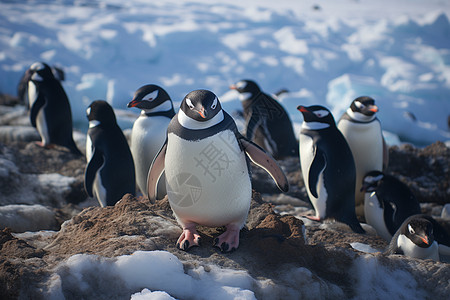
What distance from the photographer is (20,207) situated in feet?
10.2

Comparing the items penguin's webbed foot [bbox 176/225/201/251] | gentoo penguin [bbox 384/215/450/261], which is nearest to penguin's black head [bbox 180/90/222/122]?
penguin's webbed foot [bbox 176/225/201/251]

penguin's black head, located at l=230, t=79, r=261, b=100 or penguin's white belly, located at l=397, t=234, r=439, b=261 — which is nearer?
penguin's white belly, located at l=397, t=234, r=439, b=261

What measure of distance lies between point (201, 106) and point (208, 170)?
284 millimetres

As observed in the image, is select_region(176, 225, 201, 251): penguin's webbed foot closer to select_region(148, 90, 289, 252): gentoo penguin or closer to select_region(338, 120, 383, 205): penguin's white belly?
select_region(148, 90, 289, 252): gentoo penguin

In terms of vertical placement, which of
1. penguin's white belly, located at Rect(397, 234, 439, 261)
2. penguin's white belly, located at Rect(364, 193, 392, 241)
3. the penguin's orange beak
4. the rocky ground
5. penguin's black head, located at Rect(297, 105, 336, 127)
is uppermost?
penguin's black head, located at Rect(297, 105, 336, 127)

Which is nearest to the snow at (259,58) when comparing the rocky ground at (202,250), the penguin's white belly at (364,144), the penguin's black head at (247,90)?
the penguin's black head at (247,90)

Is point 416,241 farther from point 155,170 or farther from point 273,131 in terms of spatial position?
point 273,131

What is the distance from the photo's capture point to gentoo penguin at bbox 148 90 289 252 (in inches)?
74.5

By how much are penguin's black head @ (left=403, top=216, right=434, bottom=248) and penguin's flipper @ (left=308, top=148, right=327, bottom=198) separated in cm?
78

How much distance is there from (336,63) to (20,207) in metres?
10.5

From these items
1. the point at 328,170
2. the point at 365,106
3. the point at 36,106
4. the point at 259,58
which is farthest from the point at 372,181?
the point at 259,58

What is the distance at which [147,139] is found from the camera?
3541mm

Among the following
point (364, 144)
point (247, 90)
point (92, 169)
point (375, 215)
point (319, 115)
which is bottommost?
point (375, 215)

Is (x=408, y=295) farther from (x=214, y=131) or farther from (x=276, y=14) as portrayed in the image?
(x=276, y=14)
